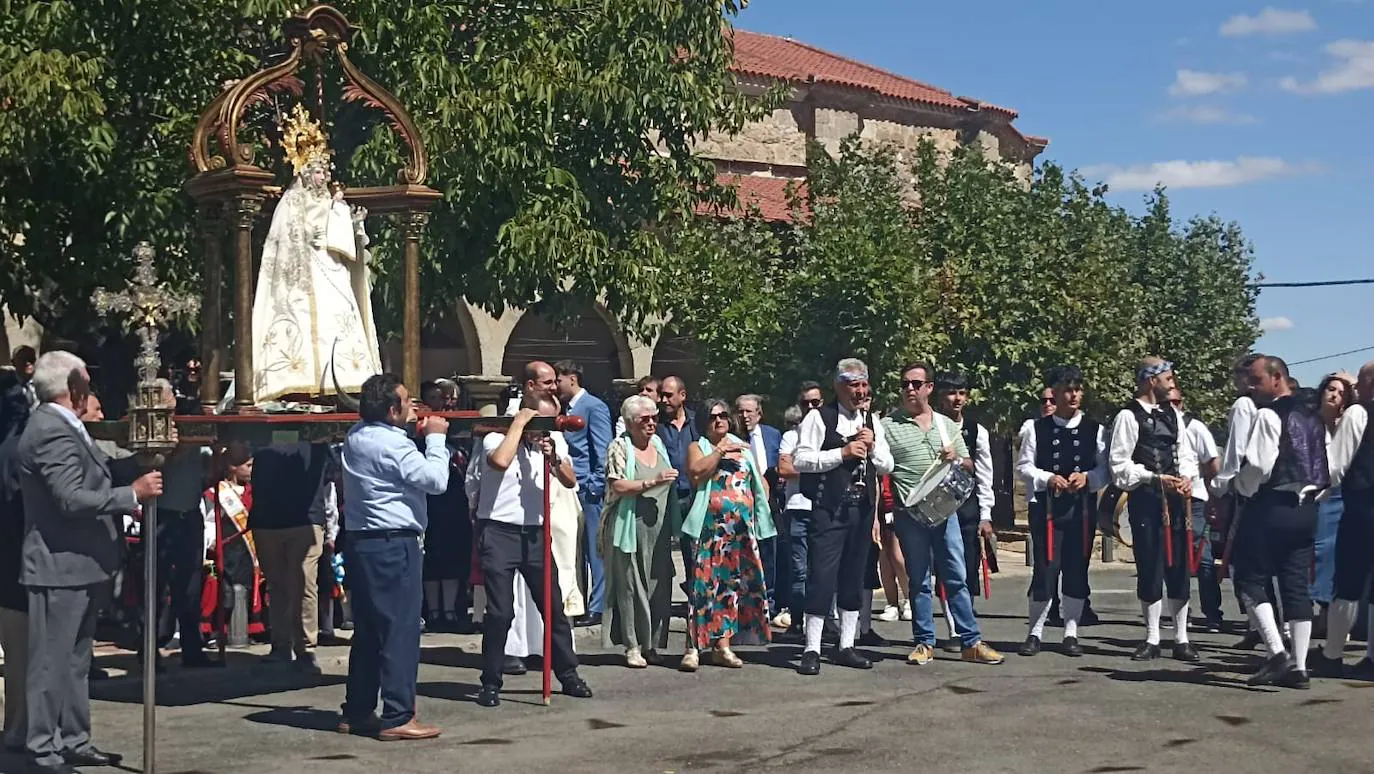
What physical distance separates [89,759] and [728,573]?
4.68 metres

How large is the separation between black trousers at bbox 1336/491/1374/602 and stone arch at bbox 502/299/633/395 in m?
24.7

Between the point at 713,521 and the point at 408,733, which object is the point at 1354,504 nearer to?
the point at 713,521

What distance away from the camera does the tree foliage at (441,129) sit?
1427 centimetres

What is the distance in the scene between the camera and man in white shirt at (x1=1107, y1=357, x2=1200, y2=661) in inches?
468

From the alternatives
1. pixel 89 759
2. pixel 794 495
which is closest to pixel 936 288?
pixel 794 495

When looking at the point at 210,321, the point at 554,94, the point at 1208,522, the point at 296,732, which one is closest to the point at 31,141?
the point at 210,321

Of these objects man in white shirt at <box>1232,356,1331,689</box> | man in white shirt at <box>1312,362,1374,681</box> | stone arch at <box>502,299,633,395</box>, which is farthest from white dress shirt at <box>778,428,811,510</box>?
stone arch at <box>502,299,633,395</box>

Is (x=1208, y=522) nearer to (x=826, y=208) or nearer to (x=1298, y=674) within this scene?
(x=1298, y=674)

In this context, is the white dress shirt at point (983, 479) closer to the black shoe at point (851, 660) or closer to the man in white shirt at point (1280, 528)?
the black shoe at point (851, 660)

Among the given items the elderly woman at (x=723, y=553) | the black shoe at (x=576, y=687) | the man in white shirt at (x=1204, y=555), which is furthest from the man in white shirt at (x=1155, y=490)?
the black shoe at (x=576, y=687)

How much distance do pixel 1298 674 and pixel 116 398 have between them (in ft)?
43.6

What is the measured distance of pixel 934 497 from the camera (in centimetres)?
1175

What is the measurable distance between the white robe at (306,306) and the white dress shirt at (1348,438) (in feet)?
20.1

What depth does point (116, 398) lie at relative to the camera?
1939 centimetres
